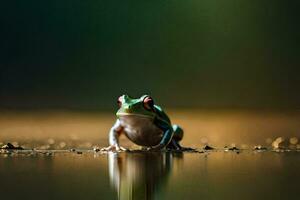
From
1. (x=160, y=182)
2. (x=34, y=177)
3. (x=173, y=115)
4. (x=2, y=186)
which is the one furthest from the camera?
(x=173, y=115)

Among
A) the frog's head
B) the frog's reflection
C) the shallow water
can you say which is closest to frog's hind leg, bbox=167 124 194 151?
the frog's head

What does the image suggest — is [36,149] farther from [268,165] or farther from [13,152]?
[268,165]

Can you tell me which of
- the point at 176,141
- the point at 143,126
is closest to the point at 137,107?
the point at 143,126

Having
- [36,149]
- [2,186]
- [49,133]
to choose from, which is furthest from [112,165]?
[49,133]

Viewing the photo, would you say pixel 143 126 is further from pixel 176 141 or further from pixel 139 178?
pixel 139 178

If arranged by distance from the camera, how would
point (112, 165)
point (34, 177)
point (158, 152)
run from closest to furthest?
point (34, 177) < point (112, 165) < point (158, 152)

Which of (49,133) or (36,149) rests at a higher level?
(49,133)

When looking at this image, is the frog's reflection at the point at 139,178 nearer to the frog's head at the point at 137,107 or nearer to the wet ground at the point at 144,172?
the wet ground at the point at 144,172
